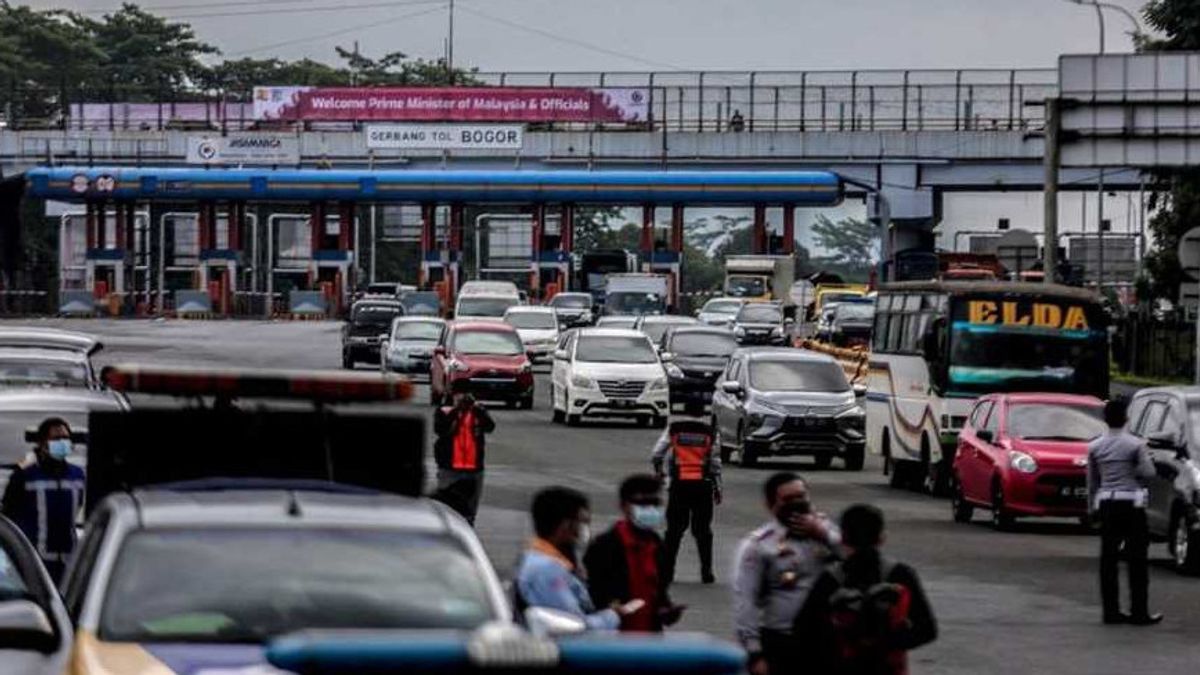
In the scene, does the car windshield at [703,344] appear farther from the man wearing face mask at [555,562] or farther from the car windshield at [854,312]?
the man wearing face mask at [555,562]

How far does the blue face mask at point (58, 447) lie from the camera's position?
59.2ft

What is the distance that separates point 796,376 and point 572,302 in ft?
137

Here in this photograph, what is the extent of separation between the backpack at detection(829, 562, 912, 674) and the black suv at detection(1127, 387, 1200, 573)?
14.8 metres

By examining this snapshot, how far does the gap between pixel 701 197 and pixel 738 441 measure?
63.5m

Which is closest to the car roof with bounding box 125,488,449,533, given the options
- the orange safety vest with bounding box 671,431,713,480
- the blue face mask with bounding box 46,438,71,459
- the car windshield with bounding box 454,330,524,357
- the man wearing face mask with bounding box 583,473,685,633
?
the man wearing face mask with bounding box 583,473,685,633

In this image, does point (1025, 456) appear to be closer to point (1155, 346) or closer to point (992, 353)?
point (992, 353)

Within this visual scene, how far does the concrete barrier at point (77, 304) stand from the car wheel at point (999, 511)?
258 feet

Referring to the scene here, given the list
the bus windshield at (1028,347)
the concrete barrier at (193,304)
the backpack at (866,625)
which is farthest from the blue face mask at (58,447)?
the concrete barrier at (193,304)

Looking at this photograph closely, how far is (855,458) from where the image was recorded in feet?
140

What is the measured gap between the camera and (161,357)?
229 feet

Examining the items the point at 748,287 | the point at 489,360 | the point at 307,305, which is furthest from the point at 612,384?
the point at 307,305

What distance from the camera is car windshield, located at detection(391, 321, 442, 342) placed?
61844 mm

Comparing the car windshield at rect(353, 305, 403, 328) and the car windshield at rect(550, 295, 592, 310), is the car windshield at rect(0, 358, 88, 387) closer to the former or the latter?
the car windshield at rect(353, 305, 403, 328)

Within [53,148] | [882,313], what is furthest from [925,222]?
[882,313]
